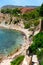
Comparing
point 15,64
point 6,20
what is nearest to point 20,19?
point 6,20

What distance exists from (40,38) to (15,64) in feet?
37.1

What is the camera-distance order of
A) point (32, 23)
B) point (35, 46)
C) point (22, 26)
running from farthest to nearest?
point (22, 26) < point (32, 23) < point (35, 46)

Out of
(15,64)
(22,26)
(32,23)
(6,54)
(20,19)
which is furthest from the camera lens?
(20,19)

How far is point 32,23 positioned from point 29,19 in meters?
12.0

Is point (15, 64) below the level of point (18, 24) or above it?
above

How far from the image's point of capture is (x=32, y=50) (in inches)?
1607

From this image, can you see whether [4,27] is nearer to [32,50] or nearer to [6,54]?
A: [6,54]

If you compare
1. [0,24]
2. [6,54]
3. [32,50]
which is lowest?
[0,24]

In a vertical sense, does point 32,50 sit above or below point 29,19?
above

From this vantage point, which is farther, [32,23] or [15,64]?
[32,23]

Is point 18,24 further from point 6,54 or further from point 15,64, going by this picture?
point 15,64

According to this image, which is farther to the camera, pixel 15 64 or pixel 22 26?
pixel 22 26

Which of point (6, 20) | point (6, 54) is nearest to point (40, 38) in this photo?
point (6, 54)

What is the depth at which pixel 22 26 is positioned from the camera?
325 feet
